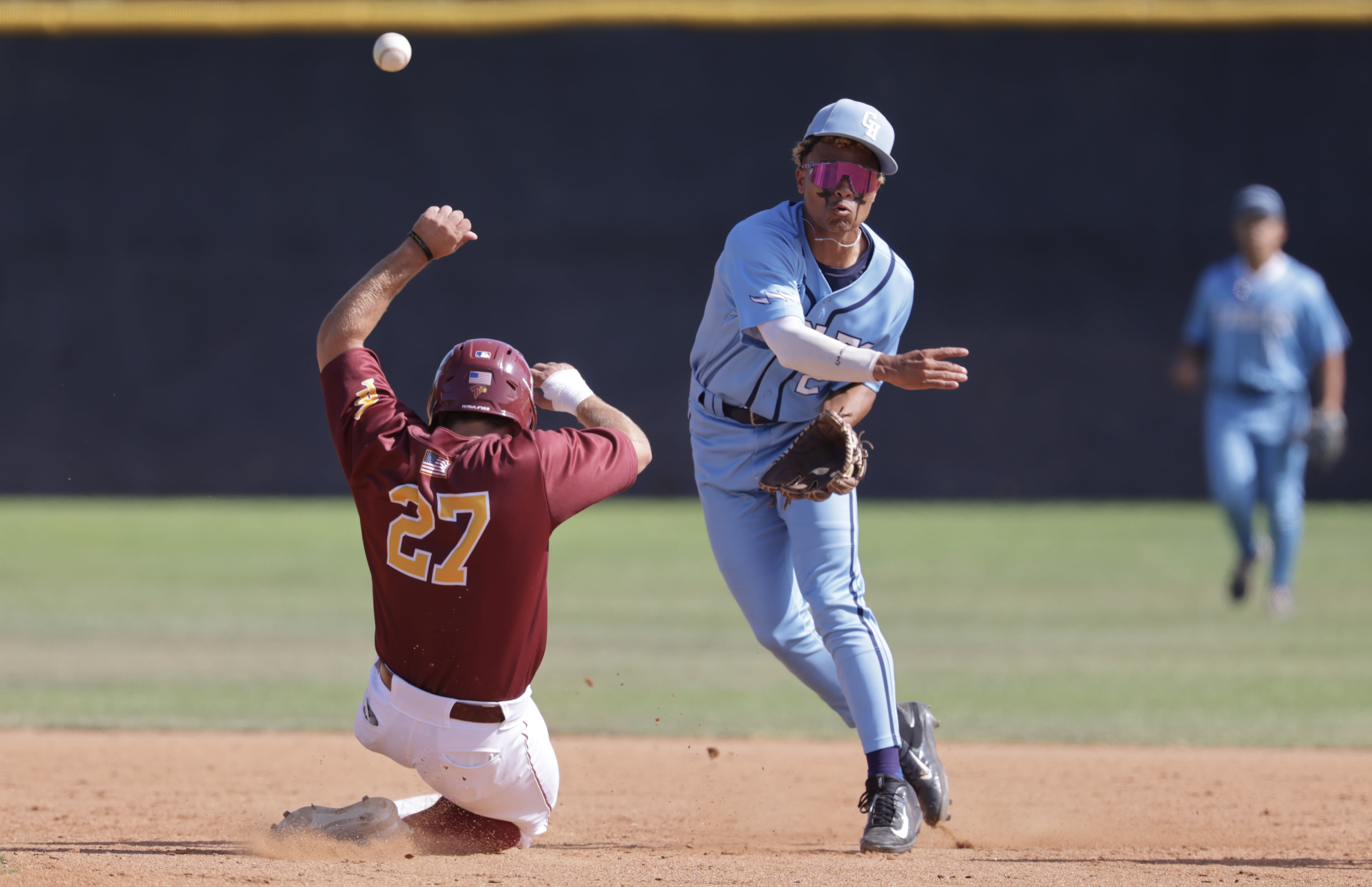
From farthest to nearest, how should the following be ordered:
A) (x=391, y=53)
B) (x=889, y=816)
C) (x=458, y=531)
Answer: (x=391, y=53), (x=889, y=816), (x=458, y=531)

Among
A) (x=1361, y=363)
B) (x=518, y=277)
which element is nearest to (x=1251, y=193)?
(x=1361, y=363)

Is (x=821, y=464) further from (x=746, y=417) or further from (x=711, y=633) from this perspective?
(x=711, y=633)

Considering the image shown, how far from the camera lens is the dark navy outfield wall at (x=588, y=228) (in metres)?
16.3

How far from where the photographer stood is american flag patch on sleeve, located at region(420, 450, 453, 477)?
129 inches

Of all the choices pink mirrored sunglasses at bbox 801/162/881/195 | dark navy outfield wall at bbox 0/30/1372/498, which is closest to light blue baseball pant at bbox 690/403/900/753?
pink mirrored sunglasses at bbox 801/162/881/195

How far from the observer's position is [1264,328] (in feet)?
30.7

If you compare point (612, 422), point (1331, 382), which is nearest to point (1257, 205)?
point (1331, 382)

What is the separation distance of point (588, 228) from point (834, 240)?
13.0m

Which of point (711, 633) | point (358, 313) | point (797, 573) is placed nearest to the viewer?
point (358, 313)

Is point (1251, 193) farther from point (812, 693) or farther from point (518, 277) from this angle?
point (518, 277)

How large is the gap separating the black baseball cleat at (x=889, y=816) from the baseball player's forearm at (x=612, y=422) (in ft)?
3.52

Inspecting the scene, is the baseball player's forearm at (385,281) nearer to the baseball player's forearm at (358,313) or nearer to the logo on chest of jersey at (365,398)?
the baseball player's forearm at (358,313)

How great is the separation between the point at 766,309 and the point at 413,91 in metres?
13.8

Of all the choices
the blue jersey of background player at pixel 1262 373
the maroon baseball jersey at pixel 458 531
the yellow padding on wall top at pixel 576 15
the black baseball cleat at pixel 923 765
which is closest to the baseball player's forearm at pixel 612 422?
the maroon baseball jersey at pixel 458 531
